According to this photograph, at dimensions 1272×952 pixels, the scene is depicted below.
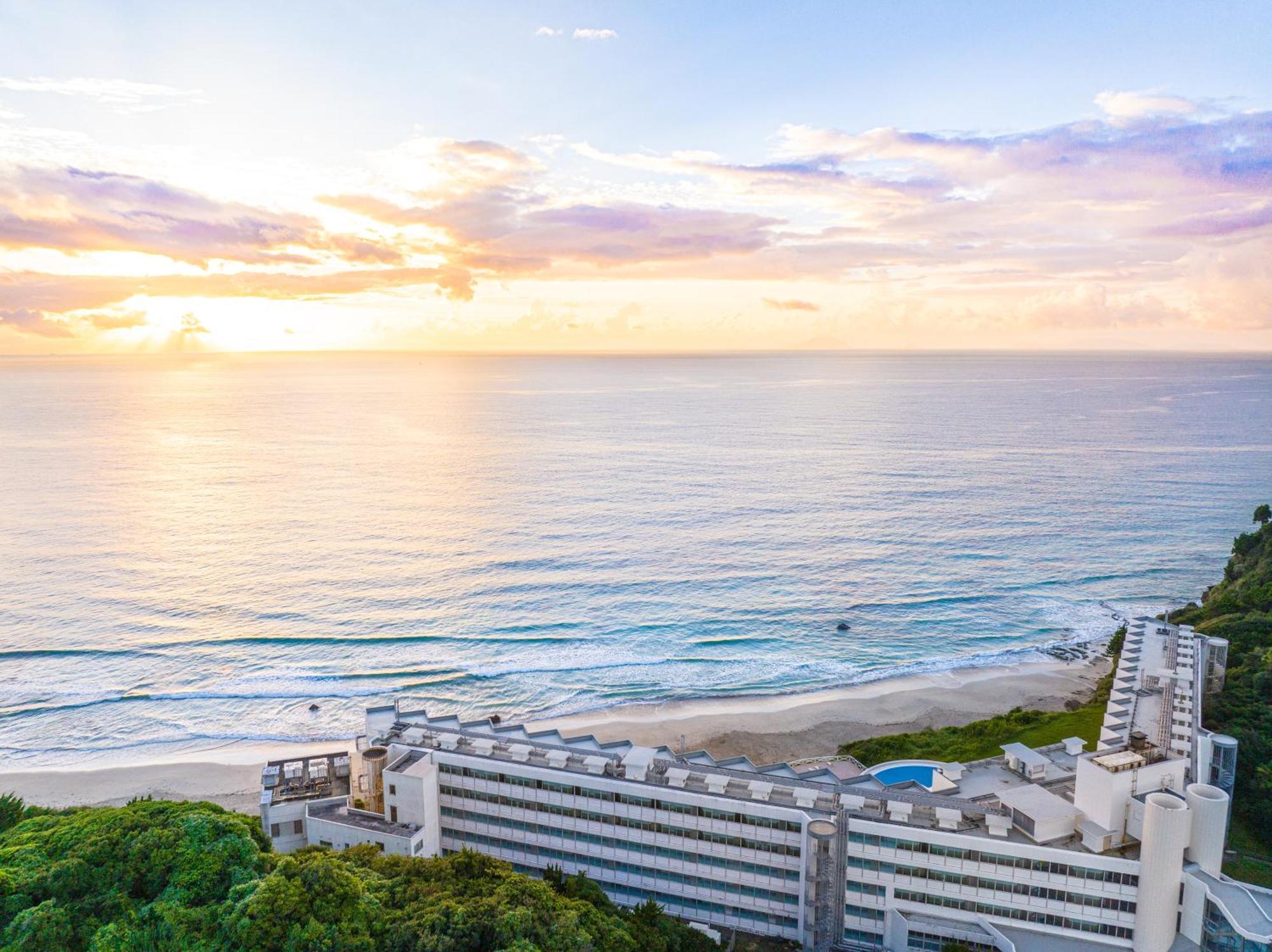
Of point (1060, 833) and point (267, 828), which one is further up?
point (1060, 833)

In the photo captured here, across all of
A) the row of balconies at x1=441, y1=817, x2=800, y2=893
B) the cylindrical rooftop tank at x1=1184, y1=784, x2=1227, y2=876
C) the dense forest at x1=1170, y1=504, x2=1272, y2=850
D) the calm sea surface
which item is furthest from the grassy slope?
the row of balconies at x1=441, y1=817, x2=800, y2=893

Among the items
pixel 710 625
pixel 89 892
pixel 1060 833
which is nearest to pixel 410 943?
pixel 89 892

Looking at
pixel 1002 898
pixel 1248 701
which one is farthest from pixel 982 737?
pixel 1002 898

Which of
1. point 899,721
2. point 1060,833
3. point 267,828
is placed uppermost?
point 1060,833

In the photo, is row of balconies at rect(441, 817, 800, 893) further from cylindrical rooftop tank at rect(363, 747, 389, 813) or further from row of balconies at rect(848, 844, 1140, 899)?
row of balconies at rect(848, 844, 1140, 899)

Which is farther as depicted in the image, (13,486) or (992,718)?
(13,486)

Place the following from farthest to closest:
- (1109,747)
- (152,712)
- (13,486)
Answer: (13,486)
(152,712)
(1109,747)

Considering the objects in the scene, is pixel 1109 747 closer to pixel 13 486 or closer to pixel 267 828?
pixel 267 828

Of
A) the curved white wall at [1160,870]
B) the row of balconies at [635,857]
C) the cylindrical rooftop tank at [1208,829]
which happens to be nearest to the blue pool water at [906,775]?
the row of balconies at [635,857]
